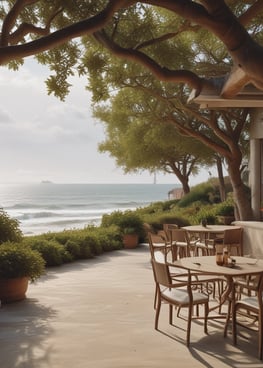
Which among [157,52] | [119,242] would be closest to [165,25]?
[157,52]

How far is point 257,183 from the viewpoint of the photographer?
11594 mm

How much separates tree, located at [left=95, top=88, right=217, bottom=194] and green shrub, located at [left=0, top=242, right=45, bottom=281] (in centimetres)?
846

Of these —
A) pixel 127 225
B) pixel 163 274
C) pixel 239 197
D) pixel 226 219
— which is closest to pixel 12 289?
pixel 163 274

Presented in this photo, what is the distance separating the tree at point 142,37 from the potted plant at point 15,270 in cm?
241

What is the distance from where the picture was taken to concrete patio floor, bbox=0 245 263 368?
436cm

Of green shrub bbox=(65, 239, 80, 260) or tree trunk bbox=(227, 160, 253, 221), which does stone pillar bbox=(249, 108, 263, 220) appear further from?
green shrub bbox=(65, 239, 80, 260)

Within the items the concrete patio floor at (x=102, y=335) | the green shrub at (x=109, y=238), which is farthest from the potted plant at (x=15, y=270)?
the green shrub at (x=109, y=238)

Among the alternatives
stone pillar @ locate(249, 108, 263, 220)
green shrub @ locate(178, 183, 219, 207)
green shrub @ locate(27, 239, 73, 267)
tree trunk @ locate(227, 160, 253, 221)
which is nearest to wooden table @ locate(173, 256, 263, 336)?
green shrub @ locate(27, 239, 73, 267)

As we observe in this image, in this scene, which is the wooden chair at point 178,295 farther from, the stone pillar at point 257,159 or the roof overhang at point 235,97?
the stone pillar at point 257,159

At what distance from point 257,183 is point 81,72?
5755mm

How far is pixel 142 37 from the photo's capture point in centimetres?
954

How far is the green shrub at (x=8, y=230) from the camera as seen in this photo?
25.7ft

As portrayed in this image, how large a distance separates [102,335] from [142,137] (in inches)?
575

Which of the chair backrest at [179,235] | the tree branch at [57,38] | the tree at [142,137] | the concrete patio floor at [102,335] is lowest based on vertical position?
the concrete patio floor at [102,335]
